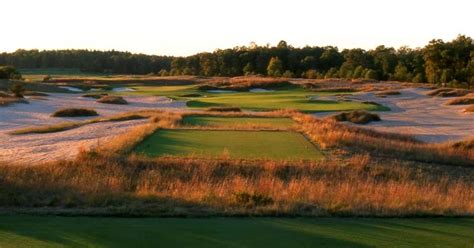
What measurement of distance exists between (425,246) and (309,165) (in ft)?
28.7

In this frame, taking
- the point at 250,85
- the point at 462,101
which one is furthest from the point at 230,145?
the point at 250,85

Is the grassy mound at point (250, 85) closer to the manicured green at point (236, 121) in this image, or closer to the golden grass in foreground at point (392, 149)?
the manicured green at point (236, 121)

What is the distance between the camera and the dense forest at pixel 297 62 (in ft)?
299

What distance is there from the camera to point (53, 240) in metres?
7.07

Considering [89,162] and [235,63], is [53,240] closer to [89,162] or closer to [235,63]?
[89,162]

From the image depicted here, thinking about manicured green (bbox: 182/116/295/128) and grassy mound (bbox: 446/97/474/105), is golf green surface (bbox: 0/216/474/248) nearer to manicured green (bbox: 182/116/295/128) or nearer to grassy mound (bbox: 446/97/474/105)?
manicured green (bbox: 182/116/295/128)

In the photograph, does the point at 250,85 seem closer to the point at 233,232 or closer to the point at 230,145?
the point at 230,145

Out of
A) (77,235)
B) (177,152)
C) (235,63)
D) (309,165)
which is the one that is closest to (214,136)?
(177,152)

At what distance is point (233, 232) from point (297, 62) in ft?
363

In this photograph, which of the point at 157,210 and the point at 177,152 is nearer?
the point at 157,210

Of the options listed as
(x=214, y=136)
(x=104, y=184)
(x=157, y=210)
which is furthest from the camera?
(x=214, y=136)

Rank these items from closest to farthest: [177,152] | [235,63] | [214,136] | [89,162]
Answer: [89,162] → [177,152] → [214,136] → [235,63]

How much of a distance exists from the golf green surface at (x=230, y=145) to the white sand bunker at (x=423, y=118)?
918 cm

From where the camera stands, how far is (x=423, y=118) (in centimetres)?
4234
